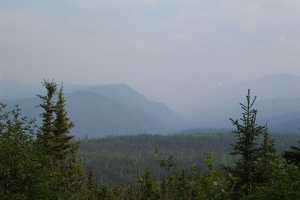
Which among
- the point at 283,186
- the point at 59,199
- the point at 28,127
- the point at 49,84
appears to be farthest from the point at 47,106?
the point at 283,186

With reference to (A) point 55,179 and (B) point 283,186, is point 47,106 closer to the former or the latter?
(A) point 55,179

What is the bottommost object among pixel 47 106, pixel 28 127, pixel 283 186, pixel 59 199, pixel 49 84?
pixel 59 199

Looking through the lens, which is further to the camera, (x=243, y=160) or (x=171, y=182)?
(x=243, y=160)

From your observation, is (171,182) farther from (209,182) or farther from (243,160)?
(243,160)

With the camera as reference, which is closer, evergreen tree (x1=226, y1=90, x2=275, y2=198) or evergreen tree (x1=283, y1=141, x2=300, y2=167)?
evergreen tree (x1=283, y1=141, x2=300, y2=167)

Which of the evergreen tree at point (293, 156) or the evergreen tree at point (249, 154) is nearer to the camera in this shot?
the evergreen tree at point (293, 156)

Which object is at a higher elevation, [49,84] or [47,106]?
[49,84]

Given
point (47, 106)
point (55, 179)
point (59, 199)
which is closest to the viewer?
point (59, 199)

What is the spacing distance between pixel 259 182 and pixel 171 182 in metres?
5.87

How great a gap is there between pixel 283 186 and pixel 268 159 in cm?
479

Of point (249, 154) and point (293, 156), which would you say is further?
point (249, 154)

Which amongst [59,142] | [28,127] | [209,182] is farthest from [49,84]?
[209,182]

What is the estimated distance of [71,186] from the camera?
1365cm

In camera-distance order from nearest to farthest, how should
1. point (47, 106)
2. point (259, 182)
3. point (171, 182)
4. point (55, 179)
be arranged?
point (171, 182)
point (55, 179)
point (259, 182)
point (47, 106)
